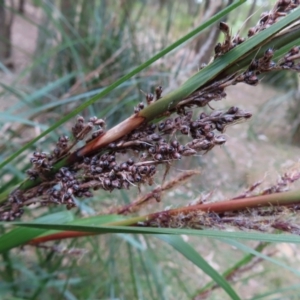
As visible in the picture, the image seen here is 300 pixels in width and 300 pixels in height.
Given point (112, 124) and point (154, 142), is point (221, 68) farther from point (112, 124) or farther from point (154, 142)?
point (112, 124)

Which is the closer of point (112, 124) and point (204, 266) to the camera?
point (204, 266)

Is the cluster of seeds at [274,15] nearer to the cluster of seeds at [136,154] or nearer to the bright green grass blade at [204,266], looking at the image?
the cluster of seeds at [136,154]

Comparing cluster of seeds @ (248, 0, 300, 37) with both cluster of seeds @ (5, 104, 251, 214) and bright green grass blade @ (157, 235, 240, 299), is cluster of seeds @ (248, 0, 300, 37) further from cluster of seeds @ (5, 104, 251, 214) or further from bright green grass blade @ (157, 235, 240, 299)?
bright green grass blade @ (157, 235, 240, 299)

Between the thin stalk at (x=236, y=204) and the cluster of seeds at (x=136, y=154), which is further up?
the cluster of seeds at (x=136, y=154)

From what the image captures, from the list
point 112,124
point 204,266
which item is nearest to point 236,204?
point 204,266

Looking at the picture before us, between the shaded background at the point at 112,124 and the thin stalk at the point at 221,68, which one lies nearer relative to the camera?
the thin stalk at the point at 221,68

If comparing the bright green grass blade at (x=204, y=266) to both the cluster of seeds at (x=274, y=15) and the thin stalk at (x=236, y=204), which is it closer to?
the thin stalk at (x=236, y=204)

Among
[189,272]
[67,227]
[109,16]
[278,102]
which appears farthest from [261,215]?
[278,102]

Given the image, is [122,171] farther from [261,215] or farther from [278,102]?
[278,102]

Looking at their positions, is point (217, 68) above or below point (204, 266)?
above

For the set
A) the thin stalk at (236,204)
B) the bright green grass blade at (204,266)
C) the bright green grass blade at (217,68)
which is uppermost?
the bright green grass blade at (217,68)

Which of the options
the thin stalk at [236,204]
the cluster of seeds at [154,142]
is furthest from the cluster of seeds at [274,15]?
the thin stalk at [236,204]
